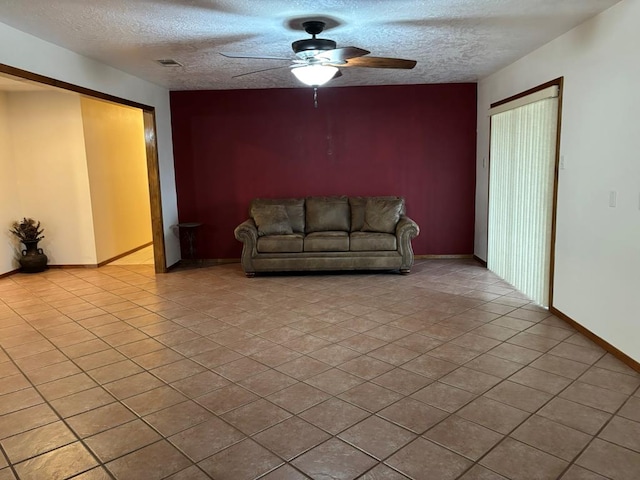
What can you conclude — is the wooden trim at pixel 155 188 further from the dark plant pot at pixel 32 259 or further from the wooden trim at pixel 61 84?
the dark plant pot at pixel 32 259

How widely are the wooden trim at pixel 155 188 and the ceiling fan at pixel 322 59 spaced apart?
3.05 meters

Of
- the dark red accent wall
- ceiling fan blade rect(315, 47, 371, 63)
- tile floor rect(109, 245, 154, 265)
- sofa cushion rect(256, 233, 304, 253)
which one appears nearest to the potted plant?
tile floor rect(109, 245, 154, 265)

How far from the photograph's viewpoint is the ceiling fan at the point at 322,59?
3.58 metres

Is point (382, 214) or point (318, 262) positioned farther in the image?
point (382, 214)

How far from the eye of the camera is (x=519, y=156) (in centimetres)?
500

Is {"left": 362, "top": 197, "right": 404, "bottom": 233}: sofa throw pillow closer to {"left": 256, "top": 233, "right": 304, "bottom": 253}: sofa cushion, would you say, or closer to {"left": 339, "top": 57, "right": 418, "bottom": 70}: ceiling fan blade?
{"left": 256, "top": 233, "right": 304, "bottom": 253}: sofa cushion

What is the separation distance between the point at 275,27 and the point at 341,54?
0.63m

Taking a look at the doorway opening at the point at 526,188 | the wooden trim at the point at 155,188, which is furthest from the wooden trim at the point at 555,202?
the wooden trim at the point at 155,188

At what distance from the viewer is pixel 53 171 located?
21.8ft

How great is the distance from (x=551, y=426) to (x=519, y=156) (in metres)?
3.27

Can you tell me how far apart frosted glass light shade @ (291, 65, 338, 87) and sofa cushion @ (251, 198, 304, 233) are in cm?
283

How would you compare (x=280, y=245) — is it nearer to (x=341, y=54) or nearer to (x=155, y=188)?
(x=155, y=188)

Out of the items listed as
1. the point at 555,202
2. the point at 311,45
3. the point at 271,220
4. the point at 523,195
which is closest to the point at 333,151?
the point at 271,220

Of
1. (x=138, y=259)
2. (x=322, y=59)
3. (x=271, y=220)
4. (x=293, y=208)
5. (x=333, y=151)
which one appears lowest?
(x=138, y=259)
